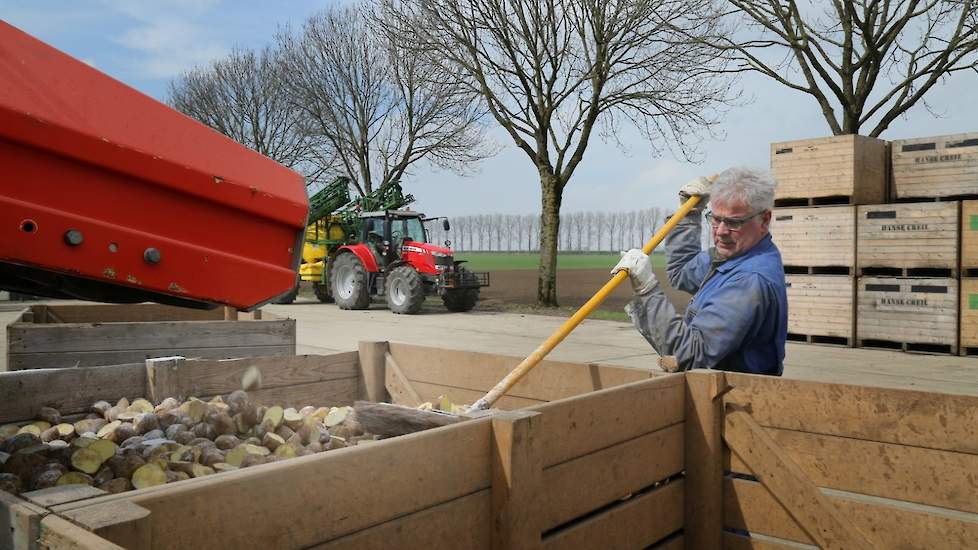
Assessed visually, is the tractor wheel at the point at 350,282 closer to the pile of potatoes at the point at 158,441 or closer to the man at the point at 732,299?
the pile of potatoes at the point at 158,441

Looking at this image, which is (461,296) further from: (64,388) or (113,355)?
(64,388)

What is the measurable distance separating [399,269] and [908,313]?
984cm

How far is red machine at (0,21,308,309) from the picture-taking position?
2354 millimetres

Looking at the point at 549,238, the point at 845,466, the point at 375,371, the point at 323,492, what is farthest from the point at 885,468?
the point at 549,238

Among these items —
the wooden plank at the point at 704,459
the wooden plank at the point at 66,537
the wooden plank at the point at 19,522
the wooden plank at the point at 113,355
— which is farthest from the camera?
the wooden plank at the point at 113,355

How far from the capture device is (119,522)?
4.31 ft

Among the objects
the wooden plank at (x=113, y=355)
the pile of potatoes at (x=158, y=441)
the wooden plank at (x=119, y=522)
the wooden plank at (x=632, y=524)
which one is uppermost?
the wooden plank at (x=119, y=522)

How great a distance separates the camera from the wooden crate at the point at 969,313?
32.9ft

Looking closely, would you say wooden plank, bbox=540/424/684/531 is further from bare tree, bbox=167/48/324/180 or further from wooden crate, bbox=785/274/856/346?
bare tree, bbox=167/48/324/180

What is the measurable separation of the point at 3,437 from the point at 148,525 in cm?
210

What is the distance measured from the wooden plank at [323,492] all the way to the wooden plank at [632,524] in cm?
42

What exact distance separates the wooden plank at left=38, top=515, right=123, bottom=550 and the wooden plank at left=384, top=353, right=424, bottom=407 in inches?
102

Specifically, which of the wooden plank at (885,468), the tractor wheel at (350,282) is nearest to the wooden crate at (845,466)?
the wooden plank at (885,468)

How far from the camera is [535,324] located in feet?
48.8
